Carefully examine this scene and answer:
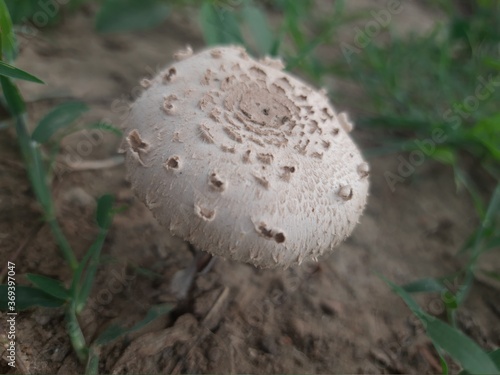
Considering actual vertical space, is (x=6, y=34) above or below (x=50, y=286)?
above

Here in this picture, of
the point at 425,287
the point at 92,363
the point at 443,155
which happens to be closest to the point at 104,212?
the point at 92,363

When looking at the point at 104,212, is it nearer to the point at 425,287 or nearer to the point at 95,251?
the point at 95,251

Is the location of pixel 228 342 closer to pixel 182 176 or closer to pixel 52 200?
pixel 182 176

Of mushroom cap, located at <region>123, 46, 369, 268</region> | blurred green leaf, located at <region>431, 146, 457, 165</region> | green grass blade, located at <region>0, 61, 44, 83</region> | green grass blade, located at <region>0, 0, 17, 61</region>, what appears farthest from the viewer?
blurred green leaf, located at <region>431, 146, 457, 165</region>

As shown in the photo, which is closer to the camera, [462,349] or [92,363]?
[462,349]

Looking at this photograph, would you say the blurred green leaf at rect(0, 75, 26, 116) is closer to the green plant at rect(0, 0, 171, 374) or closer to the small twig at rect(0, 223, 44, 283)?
the green plant at rect(0, 0, 171, 374)

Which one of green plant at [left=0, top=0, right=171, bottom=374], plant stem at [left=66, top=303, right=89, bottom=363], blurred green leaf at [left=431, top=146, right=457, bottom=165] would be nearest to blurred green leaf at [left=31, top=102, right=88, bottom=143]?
green plant at [left=0, top=0, right=171, bottom=374]
